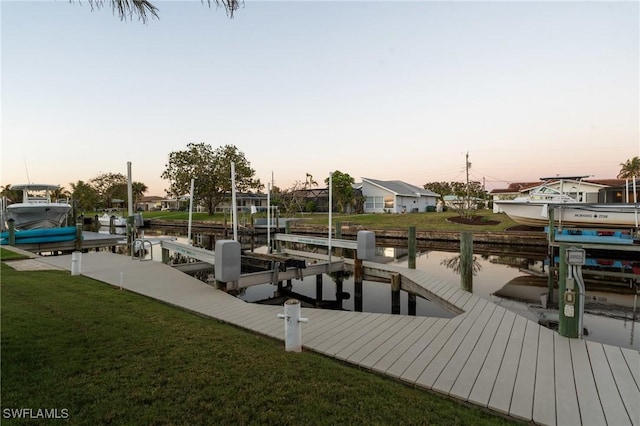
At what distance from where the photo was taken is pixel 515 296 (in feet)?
36.5

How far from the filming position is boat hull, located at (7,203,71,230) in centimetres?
1866

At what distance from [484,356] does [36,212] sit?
23.9 metres

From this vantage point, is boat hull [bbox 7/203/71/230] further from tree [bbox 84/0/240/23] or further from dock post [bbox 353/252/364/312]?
tree [bbox 84/0/240/23]

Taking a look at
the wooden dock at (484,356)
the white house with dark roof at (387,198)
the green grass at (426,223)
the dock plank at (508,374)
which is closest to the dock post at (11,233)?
the wooden dock at (484,356)

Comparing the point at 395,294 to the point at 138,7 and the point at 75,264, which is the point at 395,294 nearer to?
the point at 138,7

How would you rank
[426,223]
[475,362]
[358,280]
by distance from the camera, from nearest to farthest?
[475,362], [358,280], [426,223]

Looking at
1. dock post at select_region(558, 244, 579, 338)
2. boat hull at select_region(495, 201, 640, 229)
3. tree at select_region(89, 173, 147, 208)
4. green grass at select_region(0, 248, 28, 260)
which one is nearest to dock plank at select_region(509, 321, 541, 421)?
dock post at select_region(558, 244, 579, 338)

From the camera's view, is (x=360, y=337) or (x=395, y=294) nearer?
(x=360, y=337)

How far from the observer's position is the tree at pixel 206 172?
4772 cm

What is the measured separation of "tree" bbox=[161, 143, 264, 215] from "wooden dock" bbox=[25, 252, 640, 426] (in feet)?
141

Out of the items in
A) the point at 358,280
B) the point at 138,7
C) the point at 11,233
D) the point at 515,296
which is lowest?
the point at 515,296

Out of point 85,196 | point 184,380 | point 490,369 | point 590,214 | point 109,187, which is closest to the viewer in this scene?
point 184,380

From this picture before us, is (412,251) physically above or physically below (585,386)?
above

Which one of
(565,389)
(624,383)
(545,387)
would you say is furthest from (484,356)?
(624,383)
